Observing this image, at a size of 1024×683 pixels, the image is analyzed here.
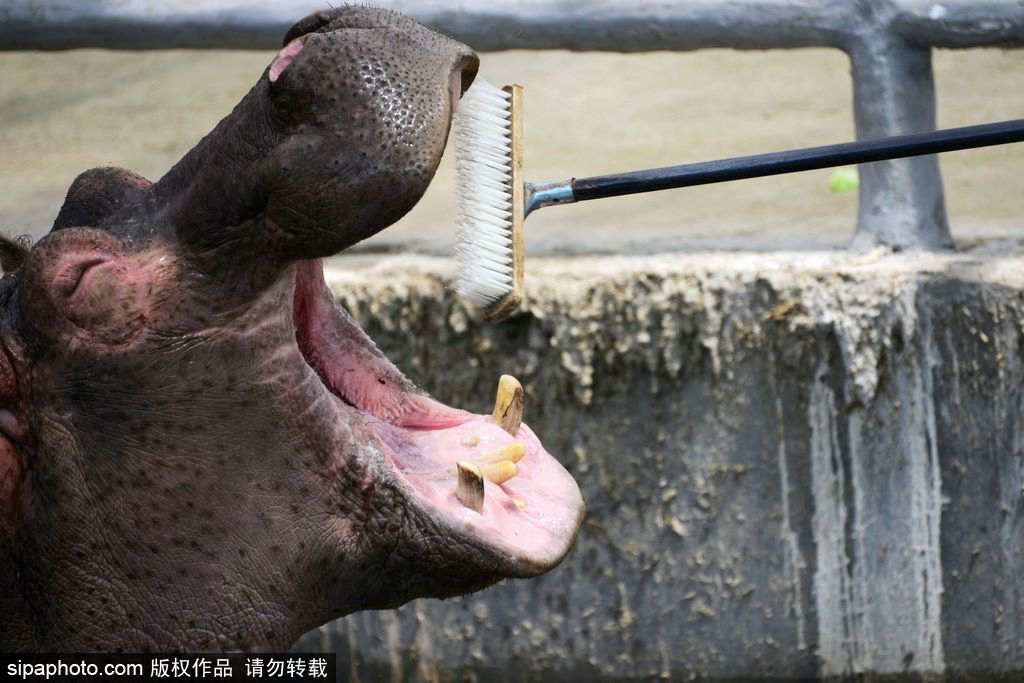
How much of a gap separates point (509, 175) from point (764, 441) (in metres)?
0.94

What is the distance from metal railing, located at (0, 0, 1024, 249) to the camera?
2.86 metres

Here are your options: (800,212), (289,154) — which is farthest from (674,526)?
(289,154)

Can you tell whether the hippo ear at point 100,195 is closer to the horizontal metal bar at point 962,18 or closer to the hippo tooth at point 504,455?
the hippo tooth at point 504,455

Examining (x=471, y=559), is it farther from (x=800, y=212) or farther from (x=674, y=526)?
(x=800, y=212)

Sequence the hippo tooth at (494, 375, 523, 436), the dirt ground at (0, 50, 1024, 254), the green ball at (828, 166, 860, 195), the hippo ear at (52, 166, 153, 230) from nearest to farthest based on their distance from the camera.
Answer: the hippo ear at (52, 166, 153, 230) < the hippo tooth at (494, 375, 523, 436) < the dirt ground at (0, 50, 1024, 254) < the green ball at (828, 166, 860, 195)

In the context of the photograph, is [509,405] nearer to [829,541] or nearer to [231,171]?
[231,171]

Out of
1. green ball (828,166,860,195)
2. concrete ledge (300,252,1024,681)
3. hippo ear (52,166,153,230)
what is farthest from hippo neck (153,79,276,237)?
green ball (828,166,860,195)

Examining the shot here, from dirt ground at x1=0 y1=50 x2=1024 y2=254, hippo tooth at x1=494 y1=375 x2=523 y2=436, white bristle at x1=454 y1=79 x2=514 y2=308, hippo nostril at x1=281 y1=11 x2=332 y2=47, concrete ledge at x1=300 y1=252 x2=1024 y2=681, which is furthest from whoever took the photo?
dirt ground at x1=0 y1=50 x2=1024 y2=254

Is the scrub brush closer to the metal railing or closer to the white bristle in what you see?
the white bristle

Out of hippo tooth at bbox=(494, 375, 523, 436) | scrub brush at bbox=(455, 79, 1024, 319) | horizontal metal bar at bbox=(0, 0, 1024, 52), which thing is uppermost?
horizontal metal bar at bbox=(0, 0, 1024, 52)

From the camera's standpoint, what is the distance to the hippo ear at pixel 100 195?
1.88 meters

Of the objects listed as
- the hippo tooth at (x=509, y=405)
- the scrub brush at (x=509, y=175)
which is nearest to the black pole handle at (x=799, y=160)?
the scrub brush at (x=509, y=175)

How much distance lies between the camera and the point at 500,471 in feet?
6.38

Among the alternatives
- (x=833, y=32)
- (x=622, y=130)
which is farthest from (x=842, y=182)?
(x=833, y=32)
